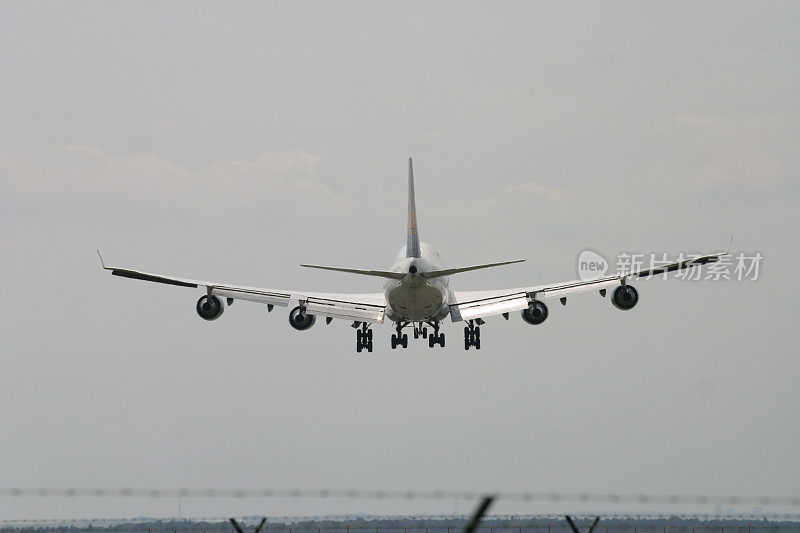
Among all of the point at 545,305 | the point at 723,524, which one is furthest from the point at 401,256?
the point at 723,524

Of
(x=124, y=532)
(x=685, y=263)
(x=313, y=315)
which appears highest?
(x=685, y=263)

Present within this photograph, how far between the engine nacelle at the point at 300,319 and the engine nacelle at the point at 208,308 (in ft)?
15.5

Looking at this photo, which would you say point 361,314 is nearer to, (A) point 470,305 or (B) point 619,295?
(A) point 470,305

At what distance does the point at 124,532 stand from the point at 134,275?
17976 mm

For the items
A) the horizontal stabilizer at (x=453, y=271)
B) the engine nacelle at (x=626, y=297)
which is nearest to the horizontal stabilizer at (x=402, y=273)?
the horizontal stabilizer at (x=453, y=271)

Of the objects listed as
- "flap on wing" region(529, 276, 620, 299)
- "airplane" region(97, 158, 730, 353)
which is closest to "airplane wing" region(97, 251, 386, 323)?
"airplane" region(97, 158, 730, 353)

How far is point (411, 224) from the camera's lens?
260 ft

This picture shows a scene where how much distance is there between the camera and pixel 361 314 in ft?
256

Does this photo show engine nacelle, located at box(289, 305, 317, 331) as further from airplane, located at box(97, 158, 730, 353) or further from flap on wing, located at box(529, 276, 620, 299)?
flap on wing, located at box(529, 276, 620, 299)

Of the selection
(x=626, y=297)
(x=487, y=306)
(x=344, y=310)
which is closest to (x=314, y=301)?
(x=344, y=310)

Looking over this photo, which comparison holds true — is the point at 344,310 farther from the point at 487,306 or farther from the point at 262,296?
the point at 487,306

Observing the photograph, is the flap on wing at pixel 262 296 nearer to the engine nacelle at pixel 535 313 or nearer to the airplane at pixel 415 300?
the airplane at pixel 415 300

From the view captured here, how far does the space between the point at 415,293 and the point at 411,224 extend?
11.8 m

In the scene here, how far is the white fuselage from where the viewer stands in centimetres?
6769
